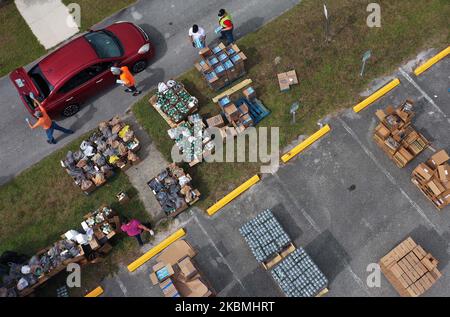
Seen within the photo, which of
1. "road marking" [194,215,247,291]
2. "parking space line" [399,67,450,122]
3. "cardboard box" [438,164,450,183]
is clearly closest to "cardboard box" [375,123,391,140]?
"cardboard box" [438,164,450,183]

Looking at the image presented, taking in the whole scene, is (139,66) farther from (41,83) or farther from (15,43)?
(15,43)

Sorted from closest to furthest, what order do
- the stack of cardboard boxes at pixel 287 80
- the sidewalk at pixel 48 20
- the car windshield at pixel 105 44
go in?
the stack of cardboard boxes at pixel 287 80
the car windshield at pixel 105 44
the sidewalk at pixel 48 20

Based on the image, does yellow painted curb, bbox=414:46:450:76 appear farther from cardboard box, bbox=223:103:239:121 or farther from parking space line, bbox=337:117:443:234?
cardboard box, bbox=223:103:239:121

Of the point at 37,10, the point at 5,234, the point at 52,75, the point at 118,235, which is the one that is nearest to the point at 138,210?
the point at 118,235

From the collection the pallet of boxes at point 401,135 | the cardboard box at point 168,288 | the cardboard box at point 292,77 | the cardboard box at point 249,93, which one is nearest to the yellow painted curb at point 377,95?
the pallet of boxes at point 401,135

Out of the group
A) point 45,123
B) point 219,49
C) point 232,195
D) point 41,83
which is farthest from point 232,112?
point 41,83

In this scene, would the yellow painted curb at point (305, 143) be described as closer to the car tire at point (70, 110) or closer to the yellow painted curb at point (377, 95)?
the yellow painted curb at point (377, 95)
